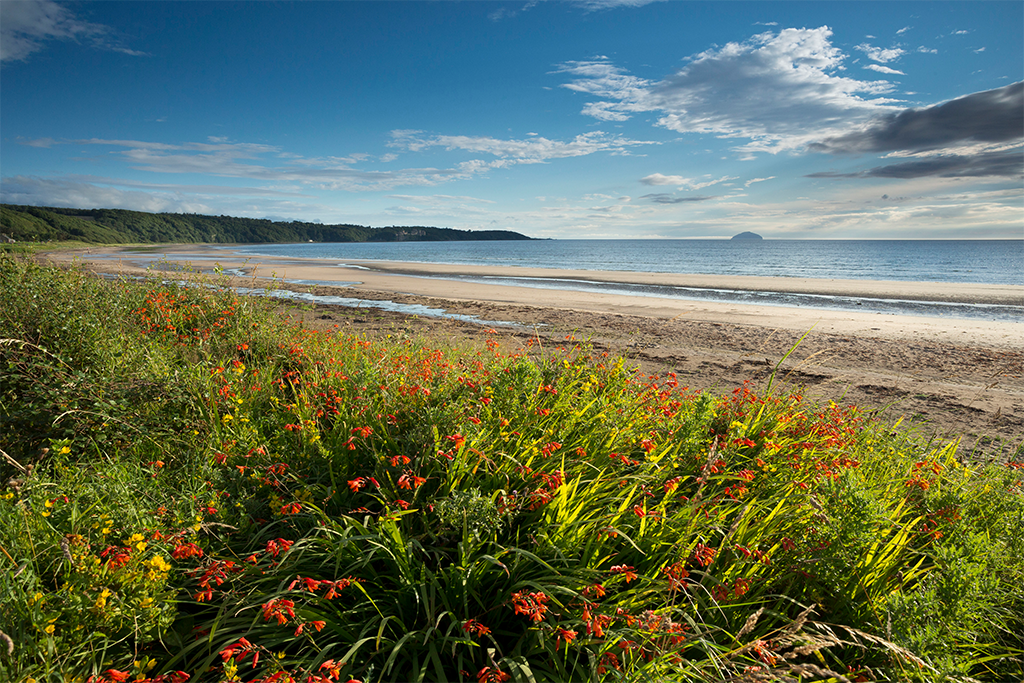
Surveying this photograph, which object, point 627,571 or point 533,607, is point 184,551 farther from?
point 627,571

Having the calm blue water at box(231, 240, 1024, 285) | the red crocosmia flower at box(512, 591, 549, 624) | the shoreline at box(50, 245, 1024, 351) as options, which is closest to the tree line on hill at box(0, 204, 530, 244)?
the calm blue water at box(231, 240, 1024, 285)

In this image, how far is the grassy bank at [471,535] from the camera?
196 centimetres

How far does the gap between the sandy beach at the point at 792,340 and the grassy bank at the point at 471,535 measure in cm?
161

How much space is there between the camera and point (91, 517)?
96.4 inches

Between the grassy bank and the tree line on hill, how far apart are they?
296ft

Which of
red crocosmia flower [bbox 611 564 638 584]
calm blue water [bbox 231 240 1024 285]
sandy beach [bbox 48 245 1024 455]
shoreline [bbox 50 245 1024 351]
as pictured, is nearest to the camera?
red crocosmia flower [bbox 611 564 638 584]

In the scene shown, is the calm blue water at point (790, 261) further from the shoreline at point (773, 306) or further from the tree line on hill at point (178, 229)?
the tree line on hill at point (178, 229)

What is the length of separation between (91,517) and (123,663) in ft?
2.65

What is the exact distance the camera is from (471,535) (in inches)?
94.0

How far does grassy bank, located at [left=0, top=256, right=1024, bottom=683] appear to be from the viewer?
77.4 inches

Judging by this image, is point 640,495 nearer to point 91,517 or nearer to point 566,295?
point 91,517

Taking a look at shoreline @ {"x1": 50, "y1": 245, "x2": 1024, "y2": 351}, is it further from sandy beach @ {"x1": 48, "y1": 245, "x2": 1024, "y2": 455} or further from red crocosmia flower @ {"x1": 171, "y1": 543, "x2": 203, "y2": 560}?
red crocosmia flower @ {"x1": 171, "y1": 543, "x2": 203, "y2": 560}

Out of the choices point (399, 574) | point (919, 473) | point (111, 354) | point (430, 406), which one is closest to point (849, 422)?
point (919, 473)

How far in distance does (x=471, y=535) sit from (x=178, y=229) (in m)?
168
